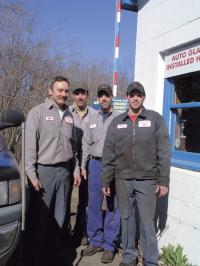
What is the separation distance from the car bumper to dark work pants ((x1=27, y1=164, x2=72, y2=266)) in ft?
4.26

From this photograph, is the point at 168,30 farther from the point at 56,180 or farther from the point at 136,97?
the point at 56,180

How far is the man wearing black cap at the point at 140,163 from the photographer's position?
13.7 ft

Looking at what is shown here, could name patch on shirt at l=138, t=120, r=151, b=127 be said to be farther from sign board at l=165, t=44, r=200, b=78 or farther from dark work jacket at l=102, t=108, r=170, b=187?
sign board at l=165, t=44, r=200, b=78

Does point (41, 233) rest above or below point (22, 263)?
above

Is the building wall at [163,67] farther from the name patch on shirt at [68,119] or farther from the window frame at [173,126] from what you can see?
the name patch on shirt at [68,119]

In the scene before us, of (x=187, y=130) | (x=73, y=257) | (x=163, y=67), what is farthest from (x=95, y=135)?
(x=73, y=257)

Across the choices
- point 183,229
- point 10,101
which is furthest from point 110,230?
point 10,101

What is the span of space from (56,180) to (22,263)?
0.99 meters

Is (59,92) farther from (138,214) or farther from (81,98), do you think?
(138,214)

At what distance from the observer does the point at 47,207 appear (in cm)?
443

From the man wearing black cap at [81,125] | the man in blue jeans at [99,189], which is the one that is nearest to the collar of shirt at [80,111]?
the man wearing black cap at [81,125]

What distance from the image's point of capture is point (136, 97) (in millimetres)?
4273

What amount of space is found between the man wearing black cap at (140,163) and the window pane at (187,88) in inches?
26.9

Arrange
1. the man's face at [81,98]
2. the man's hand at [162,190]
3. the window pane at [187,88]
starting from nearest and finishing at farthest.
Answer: the man's hand at [162,190]
the window pane at [187,88]
the man's face at [81,98]
